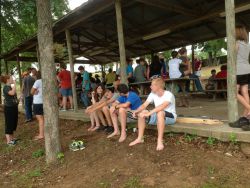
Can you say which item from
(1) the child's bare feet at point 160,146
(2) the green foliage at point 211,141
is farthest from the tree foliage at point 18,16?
(2) the green foliage at point 211,141

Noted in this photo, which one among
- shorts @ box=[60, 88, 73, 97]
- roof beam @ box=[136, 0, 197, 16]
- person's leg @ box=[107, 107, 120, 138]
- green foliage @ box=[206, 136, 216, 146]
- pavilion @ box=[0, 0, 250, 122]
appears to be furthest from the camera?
shorts @ box=[60, 88, 73, 97]

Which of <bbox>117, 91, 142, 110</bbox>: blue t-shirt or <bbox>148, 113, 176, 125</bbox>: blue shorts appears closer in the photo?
<bbox>148, 113, 176, 125</bbox>: blue shorts

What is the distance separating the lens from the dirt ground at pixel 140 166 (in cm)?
446

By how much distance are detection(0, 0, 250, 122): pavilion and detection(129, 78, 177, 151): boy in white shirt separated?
1.07 m

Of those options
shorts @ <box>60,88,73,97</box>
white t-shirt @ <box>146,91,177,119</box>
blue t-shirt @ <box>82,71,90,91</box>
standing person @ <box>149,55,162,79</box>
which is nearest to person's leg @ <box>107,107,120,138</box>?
white t-shirt @ <box>146,91,177,119</box>

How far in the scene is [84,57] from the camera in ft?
61.6

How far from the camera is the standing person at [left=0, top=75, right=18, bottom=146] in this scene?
8.48 m

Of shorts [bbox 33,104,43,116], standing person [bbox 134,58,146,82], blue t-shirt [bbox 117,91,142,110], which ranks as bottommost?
shorts [bbox 33,104,43,116]

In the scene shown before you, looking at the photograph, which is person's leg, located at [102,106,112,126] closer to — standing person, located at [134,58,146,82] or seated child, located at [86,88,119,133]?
seated child, located at [86,88,119,133]

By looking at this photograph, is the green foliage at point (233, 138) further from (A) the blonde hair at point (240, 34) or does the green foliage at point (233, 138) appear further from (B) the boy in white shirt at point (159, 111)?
(A) the blonde hair at point (240, 34)

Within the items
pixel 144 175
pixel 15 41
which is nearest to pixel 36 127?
pixel 144 175

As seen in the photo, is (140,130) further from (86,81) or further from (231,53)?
(86,81)

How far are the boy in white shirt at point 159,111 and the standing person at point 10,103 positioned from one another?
4127 millimetres

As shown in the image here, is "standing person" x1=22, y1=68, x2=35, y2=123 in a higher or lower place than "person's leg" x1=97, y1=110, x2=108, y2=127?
higher
